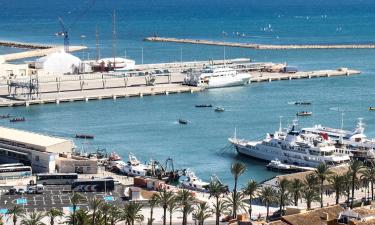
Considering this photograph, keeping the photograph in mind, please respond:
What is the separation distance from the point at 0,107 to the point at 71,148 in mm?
20344

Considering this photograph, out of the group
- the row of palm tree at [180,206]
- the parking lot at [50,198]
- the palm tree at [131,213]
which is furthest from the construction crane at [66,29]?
the palm tree at [131,213]

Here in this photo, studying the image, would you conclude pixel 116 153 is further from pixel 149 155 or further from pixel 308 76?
pixel 308 76

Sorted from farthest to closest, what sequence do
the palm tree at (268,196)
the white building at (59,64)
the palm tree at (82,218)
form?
the white building at (59,64) < the palm tree at (268,196) < the palm tree at (82,218)

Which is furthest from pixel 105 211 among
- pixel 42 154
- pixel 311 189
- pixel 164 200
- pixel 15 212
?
pixel 42 154

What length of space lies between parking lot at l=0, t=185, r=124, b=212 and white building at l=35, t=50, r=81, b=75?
132 feet

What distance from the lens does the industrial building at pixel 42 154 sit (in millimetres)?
40656

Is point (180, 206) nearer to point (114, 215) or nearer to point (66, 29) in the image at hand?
point (114, 215)

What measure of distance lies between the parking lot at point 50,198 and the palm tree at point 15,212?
3.95ft

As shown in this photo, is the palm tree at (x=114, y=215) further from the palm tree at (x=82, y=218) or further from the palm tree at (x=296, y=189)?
the palm tree at (x=296, y=189)

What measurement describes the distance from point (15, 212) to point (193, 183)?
903cm

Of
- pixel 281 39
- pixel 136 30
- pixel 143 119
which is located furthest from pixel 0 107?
pixel 136 30

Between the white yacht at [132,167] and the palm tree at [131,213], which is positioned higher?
the palm tree at [131,213]

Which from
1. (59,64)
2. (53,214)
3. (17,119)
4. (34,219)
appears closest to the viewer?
(34,219)

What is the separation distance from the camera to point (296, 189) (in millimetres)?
33375
